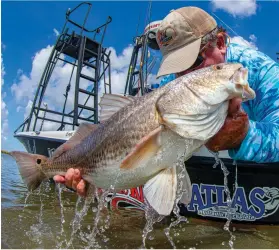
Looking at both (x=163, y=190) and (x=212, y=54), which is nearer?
(x=163, y=190)

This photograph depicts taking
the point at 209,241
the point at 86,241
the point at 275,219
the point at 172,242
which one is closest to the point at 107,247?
the point at 86,241

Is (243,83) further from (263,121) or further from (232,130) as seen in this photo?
(263,121)

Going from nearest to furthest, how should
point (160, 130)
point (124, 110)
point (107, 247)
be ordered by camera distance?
point (160, 130) → point (124, 110) → point (107, 247)

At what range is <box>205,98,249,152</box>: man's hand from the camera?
2.06 meters

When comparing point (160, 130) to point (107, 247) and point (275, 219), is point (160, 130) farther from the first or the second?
point (275, 219)

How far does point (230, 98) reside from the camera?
6.38 feet

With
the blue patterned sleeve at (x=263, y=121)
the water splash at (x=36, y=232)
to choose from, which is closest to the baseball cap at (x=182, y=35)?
the blue patterned sleeve at (x=263, y=121)

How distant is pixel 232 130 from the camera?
7.07 feet

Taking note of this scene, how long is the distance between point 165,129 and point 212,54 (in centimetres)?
101

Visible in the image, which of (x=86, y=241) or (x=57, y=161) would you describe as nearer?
(x=86, y=241)

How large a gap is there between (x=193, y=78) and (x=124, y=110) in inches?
25.6

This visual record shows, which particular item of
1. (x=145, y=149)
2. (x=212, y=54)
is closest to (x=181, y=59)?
(x=212, y=54)

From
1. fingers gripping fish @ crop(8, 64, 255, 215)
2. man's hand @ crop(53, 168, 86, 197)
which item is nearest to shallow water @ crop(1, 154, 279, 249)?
man's hand @ crop(53, 168, 86, 197)

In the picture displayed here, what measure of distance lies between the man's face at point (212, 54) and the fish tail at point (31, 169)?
5.36ft
